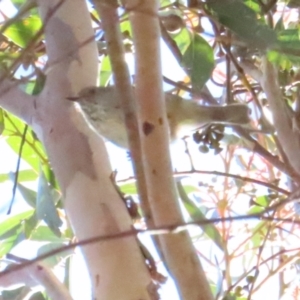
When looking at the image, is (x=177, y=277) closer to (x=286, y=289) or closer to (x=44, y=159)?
(x=44, y=159)

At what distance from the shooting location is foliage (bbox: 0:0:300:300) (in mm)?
712

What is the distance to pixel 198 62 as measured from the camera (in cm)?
80

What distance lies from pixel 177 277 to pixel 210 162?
0.81 meters

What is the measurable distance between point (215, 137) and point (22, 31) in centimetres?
34

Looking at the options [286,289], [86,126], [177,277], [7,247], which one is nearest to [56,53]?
[86,126]

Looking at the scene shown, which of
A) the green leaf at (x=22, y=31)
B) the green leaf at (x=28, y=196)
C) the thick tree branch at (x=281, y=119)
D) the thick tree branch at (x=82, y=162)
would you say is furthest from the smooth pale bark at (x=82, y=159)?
the green leaf at (x=28, y=196)

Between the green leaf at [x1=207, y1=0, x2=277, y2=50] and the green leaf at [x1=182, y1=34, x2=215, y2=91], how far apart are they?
0.09m

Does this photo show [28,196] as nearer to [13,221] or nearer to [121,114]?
[13,221]

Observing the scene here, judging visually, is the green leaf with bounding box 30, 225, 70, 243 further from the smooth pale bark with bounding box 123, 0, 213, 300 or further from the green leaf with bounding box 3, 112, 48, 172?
the smooth pale bark with bounding box 123, 0, 213, 300

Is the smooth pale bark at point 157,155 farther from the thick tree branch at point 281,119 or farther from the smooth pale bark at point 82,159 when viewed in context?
the thick tree branch at point 281,119

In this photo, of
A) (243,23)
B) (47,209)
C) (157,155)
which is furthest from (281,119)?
(47,209)

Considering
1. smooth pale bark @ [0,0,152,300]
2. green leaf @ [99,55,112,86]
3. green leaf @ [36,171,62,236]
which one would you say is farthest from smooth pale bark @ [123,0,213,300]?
green leaf @ [99,55,112,86]

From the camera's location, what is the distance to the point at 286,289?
1086 millimetres

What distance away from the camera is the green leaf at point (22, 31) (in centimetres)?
85
